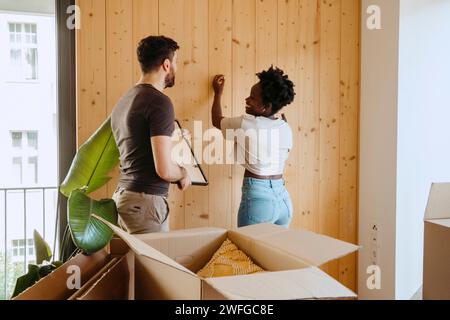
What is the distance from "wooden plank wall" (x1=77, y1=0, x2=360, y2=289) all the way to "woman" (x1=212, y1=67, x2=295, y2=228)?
1.26 feet

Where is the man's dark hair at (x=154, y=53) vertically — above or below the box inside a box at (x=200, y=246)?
above

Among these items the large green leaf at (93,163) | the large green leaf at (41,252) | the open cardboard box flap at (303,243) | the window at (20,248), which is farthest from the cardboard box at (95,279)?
the window at (20,248)

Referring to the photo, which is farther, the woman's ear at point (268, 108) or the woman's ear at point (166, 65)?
the woman's ear at point (268, 108)

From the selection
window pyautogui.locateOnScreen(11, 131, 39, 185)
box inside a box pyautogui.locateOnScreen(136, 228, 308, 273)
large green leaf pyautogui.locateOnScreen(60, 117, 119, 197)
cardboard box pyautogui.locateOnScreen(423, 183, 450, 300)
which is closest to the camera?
box inside a box pyautogui.locateOnScreen(136, 228, 308, 273)

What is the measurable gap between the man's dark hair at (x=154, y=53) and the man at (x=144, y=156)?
0.07m

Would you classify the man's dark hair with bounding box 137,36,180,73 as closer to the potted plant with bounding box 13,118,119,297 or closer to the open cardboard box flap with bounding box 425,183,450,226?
the potted plant with bounding box 13,118,119,297

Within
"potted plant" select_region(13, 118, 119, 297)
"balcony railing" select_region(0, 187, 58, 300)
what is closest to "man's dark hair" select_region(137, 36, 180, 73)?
"potted plant" select_region(13, 118, 119, 297)

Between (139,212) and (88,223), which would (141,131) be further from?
(88,223)

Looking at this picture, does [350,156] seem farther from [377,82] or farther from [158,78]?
[158,78]

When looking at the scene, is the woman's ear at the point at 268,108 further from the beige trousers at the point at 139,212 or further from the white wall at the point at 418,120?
the white wall at the point at 418,120

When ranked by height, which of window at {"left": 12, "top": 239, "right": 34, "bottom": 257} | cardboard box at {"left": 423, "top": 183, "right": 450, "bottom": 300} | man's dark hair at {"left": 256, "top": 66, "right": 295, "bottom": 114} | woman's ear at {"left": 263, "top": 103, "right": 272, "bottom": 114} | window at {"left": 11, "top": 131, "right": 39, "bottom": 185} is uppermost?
man's dark hair at {"left": 256, "top": 66, "right": 295, "bottom": 114}

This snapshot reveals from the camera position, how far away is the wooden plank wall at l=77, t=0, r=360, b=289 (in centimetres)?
A: 235

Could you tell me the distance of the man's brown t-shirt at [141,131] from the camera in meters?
1.78
